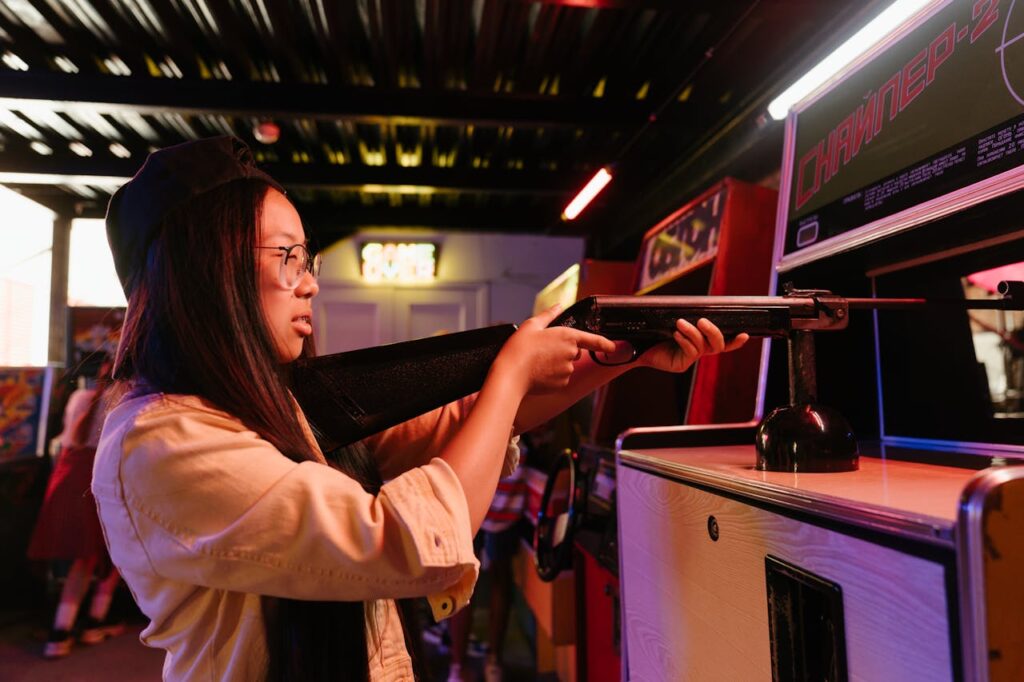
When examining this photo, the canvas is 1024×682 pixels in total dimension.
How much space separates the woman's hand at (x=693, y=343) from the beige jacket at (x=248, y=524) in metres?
0.53

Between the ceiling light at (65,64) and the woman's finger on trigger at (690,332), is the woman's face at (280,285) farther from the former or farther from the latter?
the ceiling light at (65,64)

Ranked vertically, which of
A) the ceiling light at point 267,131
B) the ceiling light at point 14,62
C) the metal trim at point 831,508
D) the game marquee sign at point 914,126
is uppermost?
the ceiling light at point 14,62

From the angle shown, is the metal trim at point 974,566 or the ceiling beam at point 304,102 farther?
the ceiling beam at point 304,102

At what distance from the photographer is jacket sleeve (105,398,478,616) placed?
70 cm

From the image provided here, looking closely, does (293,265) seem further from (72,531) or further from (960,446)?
(72,531)

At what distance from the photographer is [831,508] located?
0.70 metres

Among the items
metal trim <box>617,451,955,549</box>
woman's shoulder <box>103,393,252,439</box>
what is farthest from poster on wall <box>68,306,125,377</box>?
metal trim <box>617,451,955,549</box>

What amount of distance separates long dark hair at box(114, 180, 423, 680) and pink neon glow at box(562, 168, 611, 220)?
9.06 feet

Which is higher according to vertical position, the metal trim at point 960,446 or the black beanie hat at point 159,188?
the black beanie hat at point 159,188

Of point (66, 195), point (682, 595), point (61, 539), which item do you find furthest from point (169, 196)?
point (66, 195)

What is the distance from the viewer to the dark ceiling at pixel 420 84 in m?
→ 2.78

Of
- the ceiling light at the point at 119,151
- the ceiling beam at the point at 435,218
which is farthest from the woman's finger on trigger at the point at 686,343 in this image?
the ceiling light at the point at 119,151

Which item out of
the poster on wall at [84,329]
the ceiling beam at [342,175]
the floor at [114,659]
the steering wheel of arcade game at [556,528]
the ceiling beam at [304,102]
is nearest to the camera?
the steering wheel of arcade game at [556,528]

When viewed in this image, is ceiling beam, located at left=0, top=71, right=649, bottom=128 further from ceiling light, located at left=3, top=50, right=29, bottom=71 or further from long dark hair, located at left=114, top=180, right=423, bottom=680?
long dark hair, located at left=114, top=180, right=423, bottom=680
